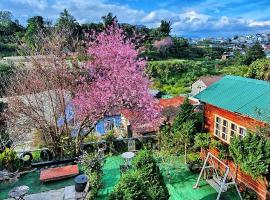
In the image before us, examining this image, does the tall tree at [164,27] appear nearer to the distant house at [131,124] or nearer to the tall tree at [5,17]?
the tall tree at [5,17]

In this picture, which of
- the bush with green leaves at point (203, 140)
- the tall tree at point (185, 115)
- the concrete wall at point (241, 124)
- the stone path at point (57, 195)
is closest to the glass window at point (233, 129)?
the concrete wall at point (241, 124)

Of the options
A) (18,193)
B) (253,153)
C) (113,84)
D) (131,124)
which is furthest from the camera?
(131,124)

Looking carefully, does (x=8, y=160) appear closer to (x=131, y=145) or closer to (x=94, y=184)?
(x=94, y=184)

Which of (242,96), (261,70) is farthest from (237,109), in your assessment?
(261,70)

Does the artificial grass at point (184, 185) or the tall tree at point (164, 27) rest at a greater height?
the tall tree at point (164, 27)

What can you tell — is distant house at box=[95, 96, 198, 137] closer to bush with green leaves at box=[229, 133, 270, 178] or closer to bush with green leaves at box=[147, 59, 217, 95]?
bush with green leaves at box=[229, 133, 270, 178]

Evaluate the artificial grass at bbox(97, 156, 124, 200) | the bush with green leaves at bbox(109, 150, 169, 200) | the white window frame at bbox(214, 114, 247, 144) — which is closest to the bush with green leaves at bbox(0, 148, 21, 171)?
the artificial grass at bbox(97, 156, 124, 200)

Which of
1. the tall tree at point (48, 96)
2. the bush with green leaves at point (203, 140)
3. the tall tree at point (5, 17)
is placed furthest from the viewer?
the tall tree at point (5, 17)
